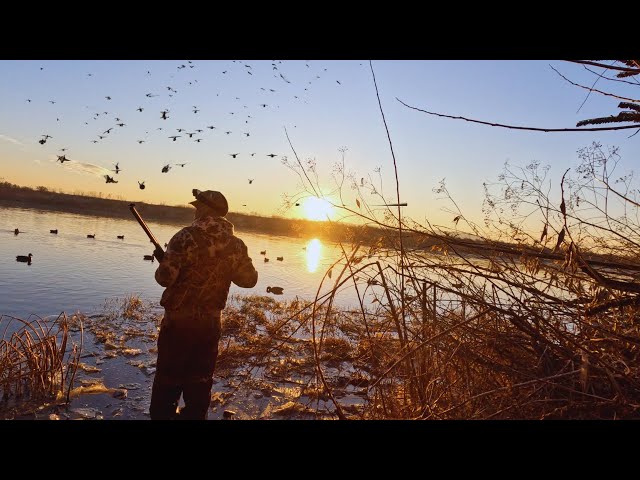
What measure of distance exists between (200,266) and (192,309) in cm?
38

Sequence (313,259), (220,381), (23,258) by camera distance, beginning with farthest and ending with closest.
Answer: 1. (313,259)
2. (23,258)
3. (220,381)

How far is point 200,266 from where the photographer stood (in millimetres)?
3412

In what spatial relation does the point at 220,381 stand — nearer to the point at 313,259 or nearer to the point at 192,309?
the point at 192,309

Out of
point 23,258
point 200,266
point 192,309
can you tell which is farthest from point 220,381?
point 23,258

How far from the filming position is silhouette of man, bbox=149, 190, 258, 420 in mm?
3363

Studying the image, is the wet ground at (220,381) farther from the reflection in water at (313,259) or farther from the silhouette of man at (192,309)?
the reflection in water at (313,259)

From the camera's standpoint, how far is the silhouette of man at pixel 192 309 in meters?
3.36

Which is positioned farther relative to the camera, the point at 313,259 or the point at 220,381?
the point at 313,259

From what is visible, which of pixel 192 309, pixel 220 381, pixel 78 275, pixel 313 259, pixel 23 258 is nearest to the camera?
pixel 192 309

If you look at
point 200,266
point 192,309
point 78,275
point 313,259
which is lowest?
point 78,275
